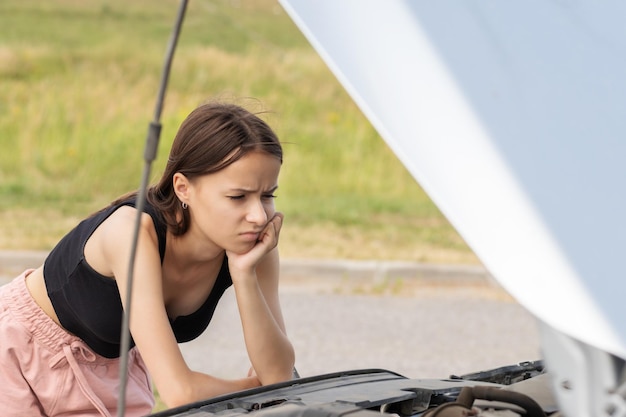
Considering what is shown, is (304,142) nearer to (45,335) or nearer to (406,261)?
(406,261)

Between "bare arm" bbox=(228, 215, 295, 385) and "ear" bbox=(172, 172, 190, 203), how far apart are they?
16 cm

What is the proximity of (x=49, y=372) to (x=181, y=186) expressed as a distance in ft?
1.85

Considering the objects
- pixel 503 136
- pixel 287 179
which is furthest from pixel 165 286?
pixel 287 179

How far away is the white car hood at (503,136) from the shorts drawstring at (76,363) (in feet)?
4.30

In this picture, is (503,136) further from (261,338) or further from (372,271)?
(372,271)

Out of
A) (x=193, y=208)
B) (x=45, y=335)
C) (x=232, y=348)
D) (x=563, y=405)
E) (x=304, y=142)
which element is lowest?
(x=563, y=405)

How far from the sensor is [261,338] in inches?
93.2

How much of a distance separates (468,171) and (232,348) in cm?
434

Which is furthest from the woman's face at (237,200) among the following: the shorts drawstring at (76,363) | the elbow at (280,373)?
the shorts drawstring at (76,363)

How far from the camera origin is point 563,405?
1.32 metres

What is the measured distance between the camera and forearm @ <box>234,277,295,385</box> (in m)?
2.33

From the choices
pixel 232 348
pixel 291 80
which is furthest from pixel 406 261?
pixel 291 80

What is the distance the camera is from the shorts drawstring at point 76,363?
7.77ft

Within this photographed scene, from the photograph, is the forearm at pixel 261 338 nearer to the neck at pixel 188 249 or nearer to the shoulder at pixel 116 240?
the neck at pixel 188 249
